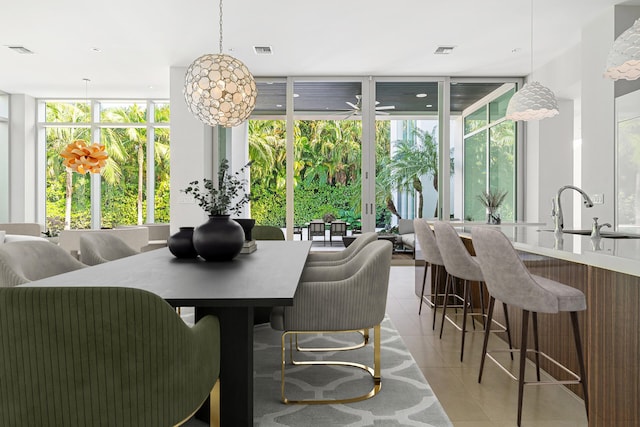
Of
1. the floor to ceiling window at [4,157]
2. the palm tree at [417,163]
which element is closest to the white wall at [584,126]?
the palm tree at [417,163]

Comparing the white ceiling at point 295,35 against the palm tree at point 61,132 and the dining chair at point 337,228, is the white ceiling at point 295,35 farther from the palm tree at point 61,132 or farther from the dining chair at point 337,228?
the dining chair at point 337,228

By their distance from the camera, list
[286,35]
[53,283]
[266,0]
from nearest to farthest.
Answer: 1. [53,283]
2. [266,0]
3. [286,35]

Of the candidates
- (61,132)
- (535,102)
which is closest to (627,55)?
(535,102)

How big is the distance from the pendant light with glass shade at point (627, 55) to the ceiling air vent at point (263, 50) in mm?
4045

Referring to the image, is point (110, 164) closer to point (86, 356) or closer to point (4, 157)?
point (4, 157)

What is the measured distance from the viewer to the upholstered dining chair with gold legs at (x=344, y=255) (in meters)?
3.22

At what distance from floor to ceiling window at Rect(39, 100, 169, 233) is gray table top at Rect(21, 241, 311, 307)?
661 centimetres

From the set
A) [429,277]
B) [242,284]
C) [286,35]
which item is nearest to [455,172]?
[429,277]

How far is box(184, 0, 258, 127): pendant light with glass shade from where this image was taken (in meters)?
3.02

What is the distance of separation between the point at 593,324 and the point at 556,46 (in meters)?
5.02

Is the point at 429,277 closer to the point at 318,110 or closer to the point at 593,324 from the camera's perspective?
the point at 593,324

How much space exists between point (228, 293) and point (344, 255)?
2007 millimetres

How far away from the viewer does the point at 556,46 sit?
5.77 metres

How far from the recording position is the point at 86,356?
→ 1.08 m
